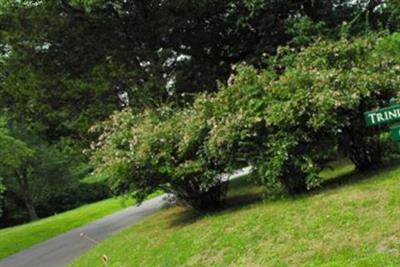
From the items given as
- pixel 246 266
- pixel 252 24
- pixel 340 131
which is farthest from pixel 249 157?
pixel 252 24

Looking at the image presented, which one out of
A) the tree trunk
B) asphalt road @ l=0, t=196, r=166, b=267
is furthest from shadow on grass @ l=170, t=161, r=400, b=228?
the tree trunk

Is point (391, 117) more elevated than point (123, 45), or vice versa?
point (123, 45)

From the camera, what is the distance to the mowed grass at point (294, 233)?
22.0ft

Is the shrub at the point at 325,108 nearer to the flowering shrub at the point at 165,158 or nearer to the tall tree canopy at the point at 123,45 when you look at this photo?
the flowering shrub at the point at 165,158

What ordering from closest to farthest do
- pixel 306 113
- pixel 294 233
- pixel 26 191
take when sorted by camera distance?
pixel 294 233 → pixel 306 113 → pixel 26 191

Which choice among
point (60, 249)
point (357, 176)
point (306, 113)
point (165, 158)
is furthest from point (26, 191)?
point (306, 113)

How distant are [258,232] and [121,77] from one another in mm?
8975

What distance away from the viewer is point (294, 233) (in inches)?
307

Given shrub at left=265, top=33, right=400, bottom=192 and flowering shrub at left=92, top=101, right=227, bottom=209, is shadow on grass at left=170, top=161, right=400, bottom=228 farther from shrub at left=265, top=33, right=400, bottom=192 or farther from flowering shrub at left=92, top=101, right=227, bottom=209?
flowering shrub at left=92, top=101, right=227, bottom=209

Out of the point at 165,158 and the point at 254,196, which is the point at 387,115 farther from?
the point at 254,196

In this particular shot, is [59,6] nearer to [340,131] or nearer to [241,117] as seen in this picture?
[241,117]

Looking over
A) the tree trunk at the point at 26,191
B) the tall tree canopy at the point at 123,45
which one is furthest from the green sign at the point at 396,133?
the tree trunk at the point at 26,191

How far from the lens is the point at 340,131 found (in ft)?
32.2

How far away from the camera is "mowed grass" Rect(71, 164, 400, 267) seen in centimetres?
670
